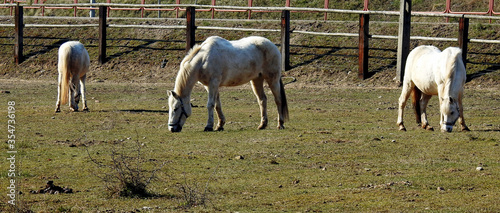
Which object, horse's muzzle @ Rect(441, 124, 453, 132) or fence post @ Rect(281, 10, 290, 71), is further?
fence post @ Rect(281, 10, 290, 71)

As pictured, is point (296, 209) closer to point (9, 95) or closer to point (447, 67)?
point (447, 67)

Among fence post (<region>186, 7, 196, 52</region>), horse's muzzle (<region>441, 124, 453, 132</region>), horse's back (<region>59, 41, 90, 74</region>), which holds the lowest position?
horse's muzzle (<region>441, 124, 453, 132</region>)

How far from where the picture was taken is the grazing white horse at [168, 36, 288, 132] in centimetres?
1271

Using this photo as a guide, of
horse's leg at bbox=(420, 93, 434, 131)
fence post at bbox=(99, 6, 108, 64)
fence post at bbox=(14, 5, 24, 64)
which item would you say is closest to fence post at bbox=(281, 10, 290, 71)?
fence post at bbox=(99, 6, 108, 64)

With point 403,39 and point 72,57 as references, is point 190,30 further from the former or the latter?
point 72,57

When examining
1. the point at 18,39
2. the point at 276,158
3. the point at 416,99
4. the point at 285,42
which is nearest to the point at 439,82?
the point at 416,99

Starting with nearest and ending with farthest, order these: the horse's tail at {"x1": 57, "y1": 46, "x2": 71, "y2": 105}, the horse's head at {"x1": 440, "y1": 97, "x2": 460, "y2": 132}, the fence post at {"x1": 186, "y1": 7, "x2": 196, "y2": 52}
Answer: the horse's head at {"x1": 440, "y1": 97, "x2": 460, "y2": 132}
the horse's tail at {"x1": 57, "y1": 46, "x2": 71, "y2": 105}
the fence post at {"x1": 186, "y1": 7, "x2": 196, "y2": 52}

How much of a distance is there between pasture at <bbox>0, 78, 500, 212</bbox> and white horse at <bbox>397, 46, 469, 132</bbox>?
12.9 inches

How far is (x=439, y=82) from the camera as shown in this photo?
1238 cm

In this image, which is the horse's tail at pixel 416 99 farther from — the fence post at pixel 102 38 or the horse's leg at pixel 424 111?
the fence post at pixel 102 38

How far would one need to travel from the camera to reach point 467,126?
13.3 metres

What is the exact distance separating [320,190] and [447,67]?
16.0ft

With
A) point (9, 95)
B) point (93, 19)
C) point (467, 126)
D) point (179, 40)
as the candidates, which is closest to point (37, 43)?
point (93, 19)

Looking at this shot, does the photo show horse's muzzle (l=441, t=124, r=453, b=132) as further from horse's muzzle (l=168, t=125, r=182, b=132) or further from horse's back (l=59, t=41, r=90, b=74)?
horse's back (l=59, t=41, r=90, b=74)
